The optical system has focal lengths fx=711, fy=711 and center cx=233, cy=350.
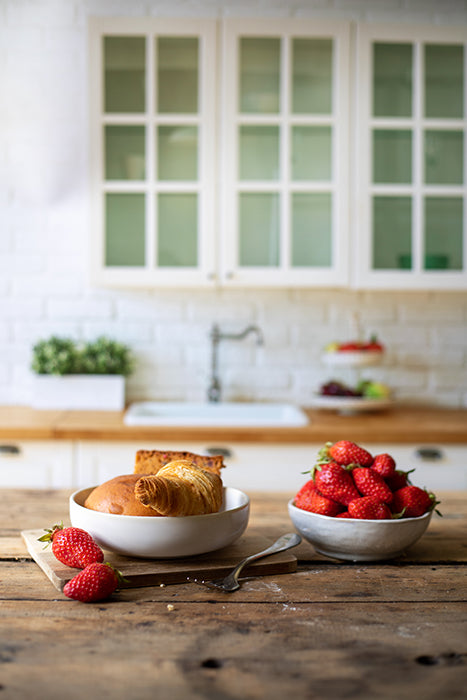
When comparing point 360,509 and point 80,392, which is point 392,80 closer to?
point 80,392

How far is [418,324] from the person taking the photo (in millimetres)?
3033

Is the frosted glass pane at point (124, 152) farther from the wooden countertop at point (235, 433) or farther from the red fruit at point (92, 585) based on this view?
the red fruit at point (92, 585)

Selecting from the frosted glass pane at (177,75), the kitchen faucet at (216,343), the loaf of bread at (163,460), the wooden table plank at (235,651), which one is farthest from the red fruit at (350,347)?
the wooden table plank at (235,651)

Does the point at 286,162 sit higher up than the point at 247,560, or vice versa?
the point at 286,162

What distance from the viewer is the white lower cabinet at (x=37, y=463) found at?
2.36 m

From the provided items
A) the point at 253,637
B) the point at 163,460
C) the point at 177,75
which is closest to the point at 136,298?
the point at 177,75

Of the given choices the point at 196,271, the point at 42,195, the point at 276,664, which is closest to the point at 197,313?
the point at 196,271

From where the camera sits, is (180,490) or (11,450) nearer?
(180,490)

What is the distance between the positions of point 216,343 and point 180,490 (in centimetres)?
200

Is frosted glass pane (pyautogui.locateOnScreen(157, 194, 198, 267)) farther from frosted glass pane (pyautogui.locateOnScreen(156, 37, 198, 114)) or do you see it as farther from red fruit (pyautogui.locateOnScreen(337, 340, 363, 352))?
red fruit (pyautogui.locateOnScreen(337, 340, 363, 352))

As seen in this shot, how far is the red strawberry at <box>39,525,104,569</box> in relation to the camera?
95cm

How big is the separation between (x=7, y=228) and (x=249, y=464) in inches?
58.3

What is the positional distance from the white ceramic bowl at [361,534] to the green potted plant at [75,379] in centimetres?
177

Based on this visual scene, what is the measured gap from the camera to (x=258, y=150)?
2695mm
